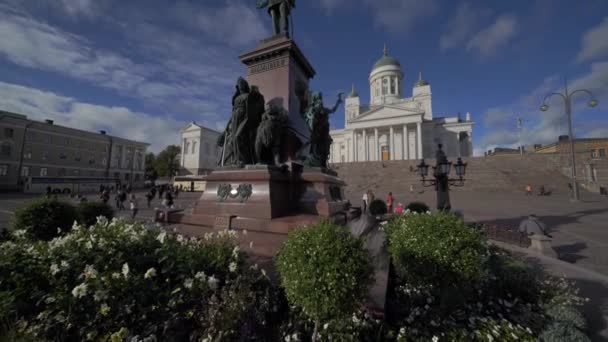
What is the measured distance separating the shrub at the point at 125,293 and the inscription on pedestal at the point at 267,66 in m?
5.70

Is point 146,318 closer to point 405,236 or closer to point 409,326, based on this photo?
point 409,326

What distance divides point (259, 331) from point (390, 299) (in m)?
1.75

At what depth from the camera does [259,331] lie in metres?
2.25

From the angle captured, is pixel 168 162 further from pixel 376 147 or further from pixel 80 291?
pixel 80 291

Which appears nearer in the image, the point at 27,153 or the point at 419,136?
the point at 27,153

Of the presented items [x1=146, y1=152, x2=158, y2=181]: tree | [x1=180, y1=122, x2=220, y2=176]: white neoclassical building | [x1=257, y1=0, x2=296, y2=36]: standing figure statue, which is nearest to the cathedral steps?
[x1=257, y1=0, x2=296, y2=36]: standing figure statue

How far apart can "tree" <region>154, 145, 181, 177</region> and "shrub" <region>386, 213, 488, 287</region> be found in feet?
230

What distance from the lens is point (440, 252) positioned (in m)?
2.81

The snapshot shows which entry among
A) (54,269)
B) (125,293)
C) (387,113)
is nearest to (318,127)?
(125,293)

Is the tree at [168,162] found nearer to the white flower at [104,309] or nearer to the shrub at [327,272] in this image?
the white flower at [104,309]

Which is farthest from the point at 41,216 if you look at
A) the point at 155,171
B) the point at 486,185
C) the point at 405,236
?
the point at 155,171

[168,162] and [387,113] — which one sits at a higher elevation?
[387,113]

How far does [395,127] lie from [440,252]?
63780 millimetres

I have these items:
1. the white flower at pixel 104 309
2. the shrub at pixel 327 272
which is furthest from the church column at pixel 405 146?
the white flower at pixel 104 309
